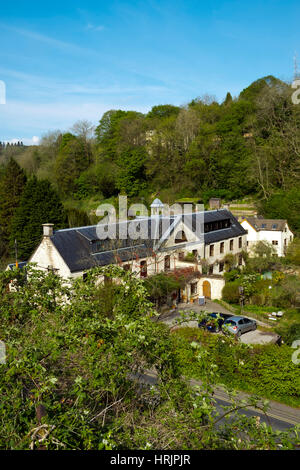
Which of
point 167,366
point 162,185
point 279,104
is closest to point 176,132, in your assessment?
point 162,185

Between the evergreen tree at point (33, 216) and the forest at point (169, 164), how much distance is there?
10cm

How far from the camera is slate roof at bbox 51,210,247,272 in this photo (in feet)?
72.5

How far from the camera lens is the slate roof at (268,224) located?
112 ft

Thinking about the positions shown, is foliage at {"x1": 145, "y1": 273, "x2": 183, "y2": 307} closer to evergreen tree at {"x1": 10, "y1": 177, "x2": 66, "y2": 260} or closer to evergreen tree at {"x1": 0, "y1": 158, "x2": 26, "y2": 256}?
evergreen tree at {"x1": 10, "y1": 177, "x2": 66, "y2": 260}

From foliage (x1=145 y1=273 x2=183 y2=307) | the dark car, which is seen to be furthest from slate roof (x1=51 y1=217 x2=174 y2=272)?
the dark car

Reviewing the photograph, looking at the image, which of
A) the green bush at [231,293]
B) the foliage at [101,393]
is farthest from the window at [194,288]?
the foliage at [101,393]

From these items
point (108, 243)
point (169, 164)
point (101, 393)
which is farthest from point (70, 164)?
point (101, 393)

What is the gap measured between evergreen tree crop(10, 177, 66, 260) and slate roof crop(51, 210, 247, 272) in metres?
16.0

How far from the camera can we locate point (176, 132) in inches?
2173

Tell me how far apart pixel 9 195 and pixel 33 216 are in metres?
7.62

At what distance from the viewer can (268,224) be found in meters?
34.7

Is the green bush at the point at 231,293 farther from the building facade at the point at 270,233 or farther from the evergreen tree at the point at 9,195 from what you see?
the evergreen tree at the point at 9,195
